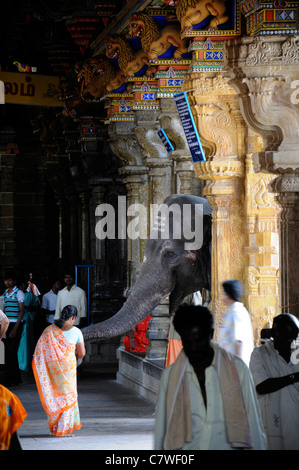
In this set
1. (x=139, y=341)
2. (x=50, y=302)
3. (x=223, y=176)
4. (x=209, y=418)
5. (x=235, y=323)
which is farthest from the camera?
(x=50, y=302)

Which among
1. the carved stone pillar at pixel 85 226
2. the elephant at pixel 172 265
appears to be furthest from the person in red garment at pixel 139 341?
the carved stone pillar at pixel 85 226

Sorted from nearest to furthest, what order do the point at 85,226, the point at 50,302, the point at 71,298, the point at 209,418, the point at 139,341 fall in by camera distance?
the point at 209,418 < the point at 139,341 < the point at 71,298 < the point at 50,302 < the point at 85,226

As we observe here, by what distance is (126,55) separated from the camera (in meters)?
10.6

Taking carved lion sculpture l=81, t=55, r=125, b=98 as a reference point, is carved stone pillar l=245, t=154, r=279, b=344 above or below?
below

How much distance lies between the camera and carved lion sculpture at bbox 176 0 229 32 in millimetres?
7941

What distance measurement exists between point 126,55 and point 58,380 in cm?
349

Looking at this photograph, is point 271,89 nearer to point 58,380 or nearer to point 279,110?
point 279,110

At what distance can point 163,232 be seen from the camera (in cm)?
907

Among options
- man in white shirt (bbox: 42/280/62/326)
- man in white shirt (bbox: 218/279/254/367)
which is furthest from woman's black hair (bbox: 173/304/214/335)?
man in white shirt (bbox: 42/280/62/326)

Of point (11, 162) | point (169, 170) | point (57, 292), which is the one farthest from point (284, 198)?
point (11, 162)

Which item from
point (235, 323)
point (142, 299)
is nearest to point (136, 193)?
point (142, 299)

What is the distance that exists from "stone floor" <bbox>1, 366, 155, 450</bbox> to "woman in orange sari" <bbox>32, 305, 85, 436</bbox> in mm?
179

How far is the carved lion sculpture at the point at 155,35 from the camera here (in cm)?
932

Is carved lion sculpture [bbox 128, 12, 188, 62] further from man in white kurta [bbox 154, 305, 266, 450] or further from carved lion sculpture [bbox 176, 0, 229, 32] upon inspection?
man in white kurta [bbox 154, 305, 266, 450]
